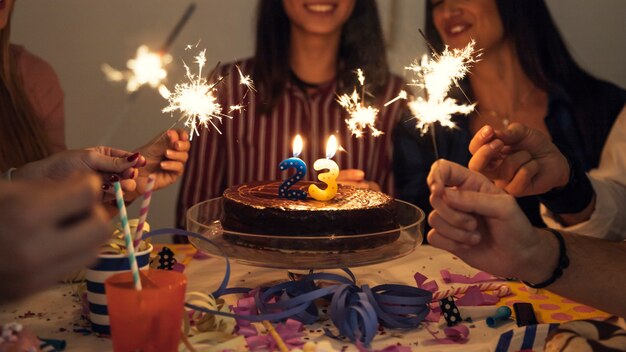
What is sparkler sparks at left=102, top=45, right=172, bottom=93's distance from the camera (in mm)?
2580

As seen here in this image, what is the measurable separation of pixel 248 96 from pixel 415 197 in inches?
30.0

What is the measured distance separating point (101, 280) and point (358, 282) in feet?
2.28

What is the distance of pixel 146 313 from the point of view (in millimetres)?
1154

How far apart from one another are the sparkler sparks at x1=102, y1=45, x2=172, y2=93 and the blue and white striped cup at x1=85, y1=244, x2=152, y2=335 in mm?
1346

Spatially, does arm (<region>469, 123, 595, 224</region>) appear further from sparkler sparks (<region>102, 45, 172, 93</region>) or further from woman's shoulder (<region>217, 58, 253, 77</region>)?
sparkler sparks (<region>102, 45, 172, 93</region>)

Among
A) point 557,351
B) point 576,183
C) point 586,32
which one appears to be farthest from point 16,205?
point 586,32

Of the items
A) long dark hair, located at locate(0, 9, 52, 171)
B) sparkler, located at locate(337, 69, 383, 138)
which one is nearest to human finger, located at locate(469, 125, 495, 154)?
sparkler, located at locate(337, 69, 383, 138)

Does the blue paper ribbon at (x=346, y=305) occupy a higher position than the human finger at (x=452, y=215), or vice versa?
the human finger at (x=452, y=215)

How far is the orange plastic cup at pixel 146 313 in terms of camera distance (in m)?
1.15

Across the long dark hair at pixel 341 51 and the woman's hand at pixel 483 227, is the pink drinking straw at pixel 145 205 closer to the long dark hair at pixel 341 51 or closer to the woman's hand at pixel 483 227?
the woman's hand at pixel 483 227

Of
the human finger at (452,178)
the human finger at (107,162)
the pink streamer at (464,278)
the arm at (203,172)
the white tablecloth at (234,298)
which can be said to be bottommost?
the white tablecloth at (234,298)

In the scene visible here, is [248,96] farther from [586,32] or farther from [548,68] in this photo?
[586,32]

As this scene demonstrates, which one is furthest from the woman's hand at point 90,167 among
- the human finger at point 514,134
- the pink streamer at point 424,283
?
the human finger at point 514,134

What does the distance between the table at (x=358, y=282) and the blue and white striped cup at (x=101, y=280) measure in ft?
0.11
